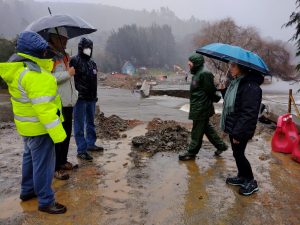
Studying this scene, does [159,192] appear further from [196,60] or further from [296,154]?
[296,154]

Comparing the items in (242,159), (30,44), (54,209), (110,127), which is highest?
(30,44)

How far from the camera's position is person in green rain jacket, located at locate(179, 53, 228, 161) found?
553 cm

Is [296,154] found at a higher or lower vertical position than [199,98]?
lower

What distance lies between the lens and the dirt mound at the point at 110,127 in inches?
303

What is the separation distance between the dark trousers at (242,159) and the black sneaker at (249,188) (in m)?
0.09

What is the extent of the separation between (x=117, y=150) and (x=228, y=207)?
9.50 ft

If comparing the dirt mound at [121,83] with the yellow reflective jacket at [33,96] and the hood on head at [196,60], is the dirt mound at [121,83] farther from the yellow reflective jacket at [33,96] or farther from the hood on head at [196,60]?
the yellow reflective jacket at [33,96]

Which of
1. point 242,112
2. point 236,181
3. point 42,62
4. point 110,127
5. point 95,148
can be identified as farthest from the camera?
point 110,127

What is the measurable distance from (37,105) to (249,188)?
2.95 meters

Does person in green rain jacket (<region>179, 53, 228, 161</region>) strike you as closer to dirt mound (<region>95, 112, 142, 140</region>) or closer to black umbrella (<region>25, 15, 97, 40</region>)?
black umbrella (<region>25, 15, 97, 40</region>)

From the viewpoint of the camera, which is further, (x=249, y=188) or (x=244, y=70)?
(x=249, y=188)

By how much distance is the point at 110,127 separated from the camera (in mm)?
8586

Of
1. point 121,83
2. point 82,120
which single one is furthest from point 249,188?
point 121,83

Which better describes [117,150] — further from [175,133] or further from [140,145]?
[175,133]
